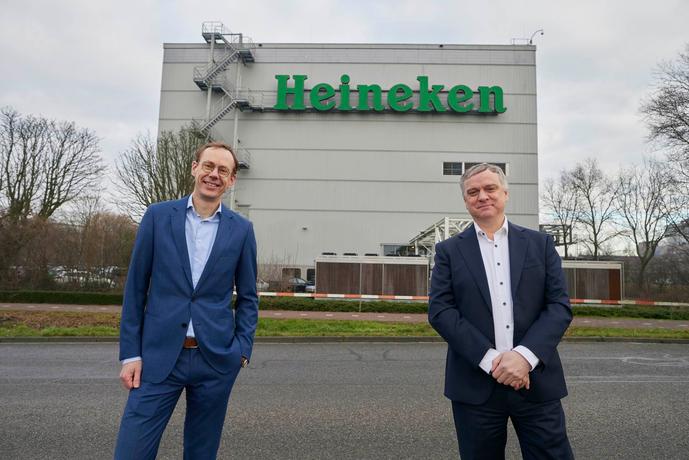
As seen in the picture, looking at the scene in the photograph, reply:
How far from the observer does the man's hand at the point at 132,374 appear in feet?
7.48

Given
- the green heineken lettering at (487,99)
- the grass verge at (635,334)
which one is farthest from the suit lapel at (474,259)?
the green heineken lettering at (487,99)

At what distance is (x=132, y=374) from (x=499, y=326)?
187 centimetres

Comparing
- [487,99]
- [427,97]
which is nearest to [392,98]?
[427,97]

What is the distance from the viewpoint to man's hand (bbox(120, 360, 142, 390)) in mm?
2279

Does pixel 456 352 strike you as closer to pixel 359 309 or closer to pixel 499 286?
pixel 499 286

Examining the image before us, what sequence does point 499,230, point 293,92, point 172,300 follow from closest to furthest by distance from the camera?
1. point 172,300
2. point 499,230
3. point 293,92

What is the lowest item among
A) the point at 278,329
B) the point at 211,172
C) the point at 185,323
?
Result: the point at 278,329

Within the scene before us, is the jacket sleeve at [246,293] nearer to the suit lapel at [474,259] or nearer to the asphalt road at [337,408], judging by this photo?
the suit lapel at [474,259]

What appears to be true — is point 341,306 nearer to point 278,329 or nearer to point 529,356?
point 278,329

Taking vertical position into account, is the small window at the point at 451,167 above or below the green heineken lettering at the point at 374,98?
below

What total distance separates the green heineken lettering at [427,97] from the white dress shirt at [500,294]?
102 feet

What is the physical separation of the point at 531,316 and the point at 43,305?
74.2ft

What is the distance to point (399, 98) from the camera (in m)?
32.2

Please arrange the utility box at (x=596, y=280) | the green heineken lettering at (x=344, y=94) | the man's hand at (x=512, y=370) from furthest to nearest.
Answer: the green heineken lettering at (x=344, y=94), the utility box at (x=596, y=280), the man's hand at (x=512, y=370)
